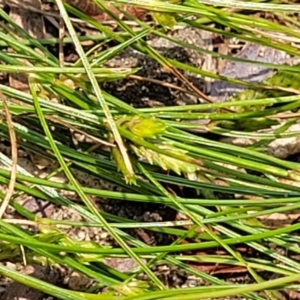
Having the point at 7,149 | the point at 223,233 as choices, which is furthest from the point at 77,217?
the point at 223,233

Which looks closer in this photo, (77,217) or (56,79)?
(56,79)

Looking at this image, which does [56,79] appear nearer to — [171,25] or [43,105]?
[43,105]

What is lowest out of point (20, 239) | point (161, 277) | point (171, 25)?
point (161, 277)

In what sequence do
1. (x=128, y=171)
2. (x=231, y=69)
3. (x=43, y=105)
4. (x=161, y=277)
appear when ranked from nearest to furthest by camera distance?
(x=128, y=171) < (x=43, y=105) < (x=161, y=277) < (x=231, y=69)

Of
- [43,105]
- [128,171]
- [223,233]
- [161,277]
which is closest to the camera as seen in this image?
[128,171]

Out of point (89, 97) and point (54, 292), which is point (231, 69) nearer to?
point (89, 97)

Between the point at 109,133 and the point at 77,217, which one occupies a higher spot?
the point at 109,133

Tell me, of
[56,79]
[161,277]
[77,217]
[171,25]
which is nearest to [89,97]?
[56,79]
